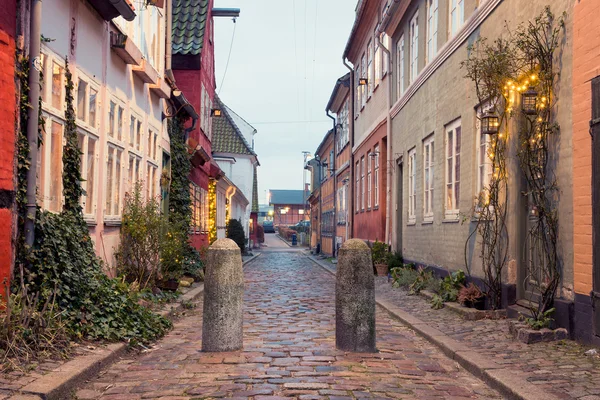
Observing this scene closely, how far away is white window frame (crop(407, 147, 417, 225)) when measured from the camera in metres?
16.9

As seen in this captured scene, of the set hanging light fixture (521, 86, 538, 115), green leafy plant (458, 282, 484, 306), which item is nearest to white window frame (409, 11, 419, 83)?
green leafy plant (458, 282, 484, 306)

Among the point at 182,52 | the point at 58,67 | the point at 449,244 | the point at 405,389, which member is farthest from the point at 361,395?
the point at 182,52

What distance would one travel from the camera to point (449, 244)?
1312cm

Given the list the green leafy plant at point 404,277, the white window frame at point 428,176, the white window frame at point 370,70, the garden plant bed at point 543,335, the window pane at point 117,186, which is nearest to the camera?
the garden plant bed at point 543,335

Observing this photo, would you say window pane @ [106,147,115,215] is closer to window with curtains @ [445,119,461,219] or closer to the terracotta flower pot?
window with curtains @ [445,119,461,219]

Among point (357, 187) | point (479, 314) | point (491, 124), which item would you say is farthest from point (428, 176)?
point (357, 187)

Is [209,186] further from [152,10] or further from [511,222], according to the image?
[511,222]

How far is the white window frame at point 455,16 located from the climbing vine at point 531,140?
2586 mm

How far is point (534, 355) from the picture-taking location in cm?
696

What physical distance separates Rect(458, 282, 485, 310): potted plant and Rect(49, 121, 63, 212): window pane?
18.5 feet

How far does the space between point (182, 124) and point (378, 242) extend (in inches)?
234

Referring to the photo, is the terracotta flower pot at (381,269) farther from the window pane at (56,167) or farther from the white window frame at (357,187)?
the window pane at (56,167)

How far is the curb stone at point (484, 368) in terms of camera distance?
5434mm

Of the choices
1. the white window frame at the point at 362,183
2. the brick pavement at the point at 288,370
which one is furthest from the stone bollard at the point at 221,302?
the white window frame at the point at 362,183
